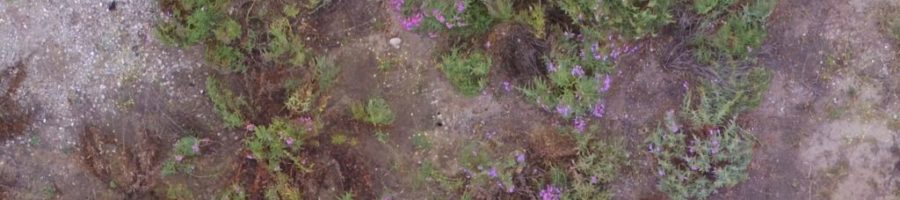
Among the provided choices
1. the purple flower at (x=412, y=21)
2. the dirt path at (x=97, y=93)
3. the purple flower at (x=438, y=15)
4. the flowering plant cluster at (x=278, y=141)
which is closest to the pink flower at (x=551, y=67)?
the purple flower at (x=438, y=15)

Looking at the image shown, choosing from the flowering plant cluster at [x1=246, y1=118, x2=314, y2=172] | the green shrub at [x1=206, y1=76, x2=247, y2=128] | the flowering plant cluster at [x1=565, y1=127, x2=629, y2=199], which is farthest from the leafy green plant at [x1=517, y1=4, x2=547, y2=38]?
the green shrub at [x1=206, y1=76, x2=247, y2=128]

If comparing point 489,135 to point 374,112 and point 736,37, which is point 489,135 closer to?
point 374,112

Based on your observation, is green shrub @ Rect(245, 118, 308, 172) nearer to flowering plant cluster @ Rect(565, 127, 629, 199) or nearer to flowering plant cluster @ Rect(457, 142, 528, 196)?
flowering plant cluster @ Rect(457, 142, 528, 196)

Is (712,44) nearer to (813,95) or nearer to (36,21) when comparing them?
(813,95)

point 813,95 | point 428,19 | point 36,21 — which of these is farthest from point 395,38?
point 813,95

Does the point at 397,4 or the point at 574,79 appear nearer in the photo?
the point at 574,79

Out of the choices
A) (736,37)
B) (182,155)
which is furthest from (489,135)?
(182,155)

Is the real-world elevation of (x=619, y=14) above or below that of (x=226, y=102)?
above
